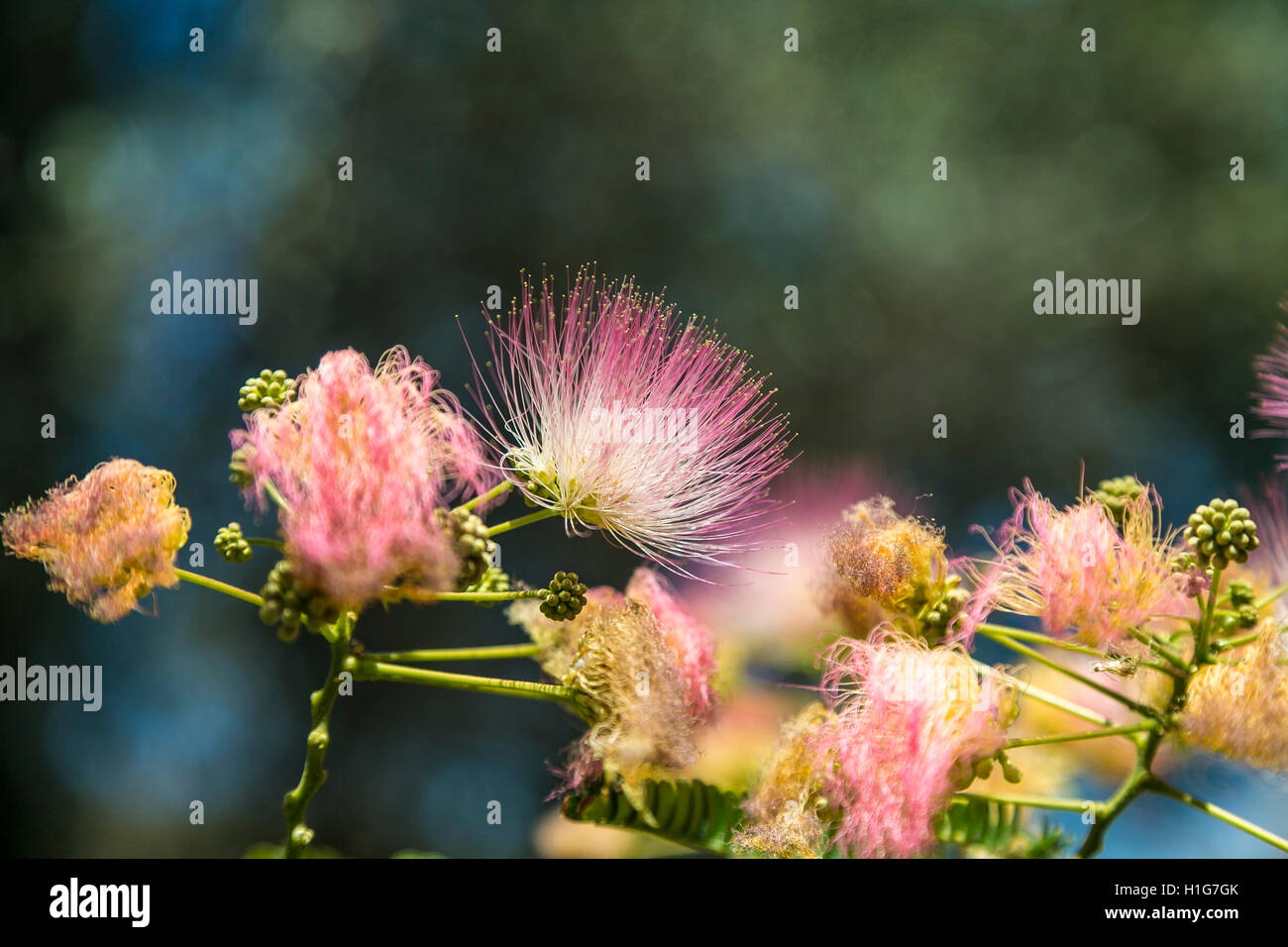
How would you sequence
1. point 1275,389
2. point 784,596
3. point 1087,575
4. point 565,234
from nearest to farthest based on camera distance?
point 1087,575, point 784,596, point 1275,389, point 565,234

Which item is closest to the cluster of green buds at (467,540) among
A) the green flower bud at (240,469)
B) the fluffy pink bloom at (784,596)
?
the green flower bud at (240,469)

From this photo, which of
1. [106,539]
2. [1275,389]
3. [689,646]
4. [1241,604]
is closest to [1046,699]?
[1241,604]

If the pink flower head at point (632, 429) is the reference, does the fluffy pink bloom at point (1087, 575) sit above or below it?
below

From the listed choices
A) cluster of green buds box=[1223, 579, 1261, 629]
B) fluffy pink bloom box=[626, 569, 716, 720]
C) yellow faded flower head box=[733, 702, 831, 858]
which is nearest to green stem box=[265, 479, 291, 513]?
fluffy pink bloom box=[626, 569, 716, 720]

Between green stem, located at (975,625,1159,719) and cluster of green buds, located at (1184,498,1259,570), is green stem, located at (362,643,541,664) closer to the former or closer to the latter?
green stem, located at (975,625,1159,719)

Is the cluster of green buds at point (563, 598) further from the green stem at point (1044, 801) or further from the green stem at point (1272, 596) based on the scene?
the green stem at point (1272, 596)

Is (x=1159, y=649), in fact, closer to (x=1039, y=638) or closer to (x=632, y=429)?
(x=1039, y=638)
